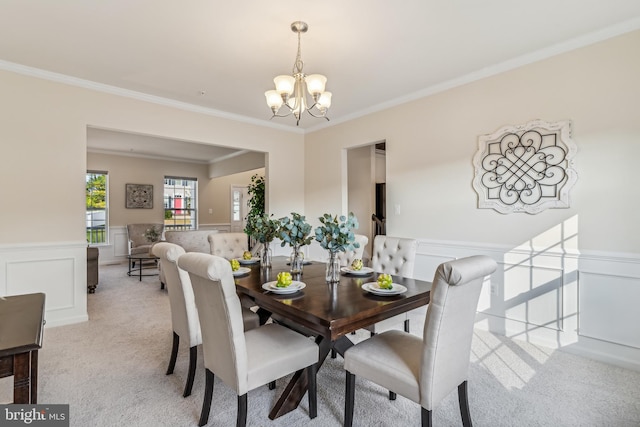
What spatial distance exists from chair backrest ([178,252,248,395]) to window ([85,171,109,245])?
275 inches

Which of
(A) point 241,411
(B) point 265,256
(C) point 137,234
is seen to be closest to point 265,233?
(B) point 265,256

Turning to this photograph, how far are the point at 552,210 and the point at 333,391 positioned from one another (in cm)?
241

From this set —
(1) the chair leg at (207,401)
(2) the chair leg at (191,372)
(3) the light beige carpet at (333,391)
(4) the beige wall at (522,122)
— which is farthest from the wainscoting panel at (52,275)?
(4) the beige wall at (522,122)

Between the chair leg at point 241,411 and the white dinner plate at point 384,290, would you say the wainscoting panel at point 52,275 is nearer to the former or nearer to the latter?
the chair leg at point 241,411

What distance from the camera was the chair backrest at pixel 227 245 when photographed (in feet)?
10.8

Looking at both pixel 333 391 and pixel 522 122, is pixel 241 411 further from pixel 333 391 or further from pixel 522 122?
pixel 522 122

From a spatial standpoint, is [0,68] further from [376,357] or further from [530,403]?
[530,403]

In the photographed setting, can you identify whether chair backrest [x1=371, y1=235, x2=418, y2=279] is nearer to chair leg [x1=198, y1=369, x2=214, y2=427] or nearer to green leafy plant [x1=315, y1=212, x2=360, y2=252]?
green leafy plant [x1=315, y1=212, x2=360, y2=252]

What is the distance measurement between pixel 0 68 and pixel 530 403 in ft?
17.1

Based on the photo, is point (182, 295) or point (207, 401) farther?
point (182, 295)

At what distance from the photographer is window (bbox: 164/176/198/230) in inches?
323

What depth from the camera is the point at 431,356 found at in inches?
56.5

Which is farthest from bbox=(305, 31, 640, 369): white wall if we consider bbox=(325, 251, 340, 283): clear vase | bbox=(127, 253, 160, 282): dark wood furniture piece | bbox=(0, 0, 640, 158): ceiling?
bbox=(127, 253, 160, 282): dark wood furniture piece

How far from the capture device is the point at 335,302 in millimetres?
1735
